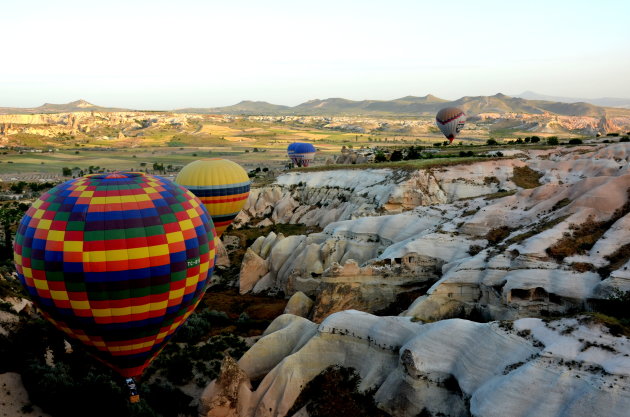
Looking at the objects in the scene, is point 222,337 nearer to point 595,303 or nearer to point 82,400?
point 82,400

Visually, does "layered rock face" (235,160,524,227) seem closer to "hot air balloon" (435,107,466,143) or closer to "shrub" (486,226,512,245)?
"shrub" (486,226,512,245)

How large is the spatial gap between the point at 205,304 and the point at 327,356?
20.1 m

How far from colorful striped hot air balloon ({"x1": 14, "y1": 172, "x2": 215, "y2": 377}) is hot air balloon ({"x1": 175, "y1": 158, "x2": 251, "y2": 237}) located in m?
23.2

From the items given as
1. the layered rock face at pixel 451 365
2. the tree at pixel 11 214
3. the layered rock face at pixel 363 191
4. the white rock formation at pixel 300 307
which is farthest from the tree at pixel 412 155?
the tree at pixel 11 214

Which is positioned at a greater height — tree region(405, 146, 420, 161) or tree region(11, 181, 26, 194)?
tree region(405, 146, 420, 161)

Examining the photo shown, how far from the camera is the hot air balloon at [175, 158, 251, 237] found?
45.7m

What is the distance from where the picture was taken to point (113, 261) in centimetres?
1945

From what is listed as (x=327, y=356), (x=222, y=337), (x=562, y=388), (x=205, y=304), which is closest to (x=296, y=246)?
(x=205, y=304)

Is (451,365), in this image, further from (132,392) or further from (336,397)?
(132,392)

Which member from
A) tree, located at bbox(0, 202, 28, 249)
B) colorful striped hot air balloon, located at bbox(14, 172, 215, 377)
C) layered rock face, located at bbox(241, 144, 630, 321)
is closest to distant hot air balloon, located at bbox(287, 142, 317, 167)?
tree, located at bbox(0, 202, 28, 249)

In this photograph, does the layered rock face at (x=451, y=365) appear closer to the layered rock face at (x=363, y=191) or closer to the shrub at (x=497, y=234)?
the shrub at (x=497, y=234)

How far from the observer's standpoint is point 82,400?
2303 cm

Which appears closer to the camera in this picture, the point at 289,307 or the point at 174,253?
the point at 174,253

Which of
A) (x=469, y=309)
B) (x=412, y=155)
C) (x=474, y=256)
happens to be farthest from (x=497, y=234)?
(x=412, y=155)
